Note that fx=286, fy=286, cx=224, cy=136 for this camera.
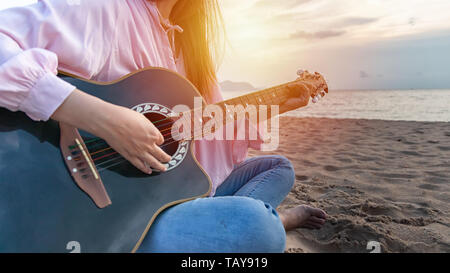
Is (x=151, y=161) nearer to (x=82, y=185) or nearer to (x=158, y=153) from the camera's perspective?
(x=158, y=153)

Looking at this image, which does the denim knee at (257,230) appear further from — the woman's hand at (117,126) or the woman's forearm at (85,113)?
the woman's forearm at (85,113)

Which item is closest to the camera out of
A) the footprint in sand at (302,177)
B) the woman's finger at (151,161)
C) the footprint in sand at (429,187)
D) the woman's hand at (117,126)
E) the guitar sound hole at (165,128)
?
the woman's hand at (117,126)

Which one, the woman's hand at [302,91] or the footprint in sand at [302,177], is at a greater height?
the woman's hand at [302,91]

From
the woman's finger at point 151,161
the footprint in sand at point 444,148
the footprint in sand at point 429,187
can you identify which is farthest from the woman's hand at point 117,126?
the footprint in sand at point 444,148

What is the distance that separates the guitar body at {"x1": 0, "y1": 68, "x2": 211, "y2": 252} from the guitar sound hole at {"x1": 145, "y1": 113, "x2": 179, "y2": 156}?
9cm

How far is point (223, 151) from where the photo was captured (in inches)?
67.1

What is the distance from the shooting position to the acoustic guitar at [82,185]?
893 millimetres

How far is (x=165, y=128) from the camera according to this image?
1.28 m

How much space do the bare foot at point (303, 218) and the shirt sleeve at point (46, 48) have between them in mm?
1390

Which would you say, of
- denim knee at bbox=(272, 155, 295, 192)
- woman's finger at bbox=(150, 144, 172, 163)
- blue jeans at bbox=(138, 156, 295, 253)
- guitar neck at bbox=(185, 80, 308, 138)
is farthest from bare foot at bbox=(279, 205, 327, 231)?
woman's finger at bbox=(150, 144, 172, 163)

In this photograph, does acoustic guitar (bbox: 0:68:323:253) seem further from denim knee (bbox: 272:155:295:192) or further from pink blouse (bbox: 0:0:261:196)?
denim knee (bbox: 272:155:295:192)

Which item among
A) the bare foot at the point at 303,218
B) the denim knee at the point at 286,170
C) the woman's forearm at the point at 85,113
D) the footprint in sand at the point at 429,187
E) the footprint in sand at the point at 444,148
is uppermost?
the woman's forearm at the point at 85,113
